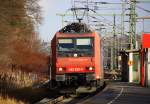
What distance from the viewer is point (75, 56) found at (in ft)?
109

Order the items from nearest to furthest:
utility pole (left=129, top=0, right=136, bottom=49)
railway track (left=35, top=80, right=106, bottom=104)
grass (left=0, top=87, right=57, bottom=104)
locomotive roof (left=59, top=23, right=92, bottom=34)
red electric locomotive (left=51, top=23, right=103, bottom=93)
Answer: railway track (left=35, top=80, right=106, bottom=104) → red electric locomotive (left=51, top=23, right=103, bottom=93) → locomotive roof (left=59, top=23, right=92, bottom=34) → grass (left=0, top=87, right=57, bottom=104) → utility pole (left=129, top=0, right=136, bottom=49)

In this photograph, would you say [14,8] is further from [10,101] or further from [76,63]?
[10,101]

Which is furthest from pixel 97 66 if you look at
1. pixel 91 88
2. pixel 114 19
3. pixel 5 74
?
pixel 114 19

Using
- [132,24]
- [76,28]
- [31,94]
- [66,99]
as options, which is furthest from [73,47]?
[132,24]

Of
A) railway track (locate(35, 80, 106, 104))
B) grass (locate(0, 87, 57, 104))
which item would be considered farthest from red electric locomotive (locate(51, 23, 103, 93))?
grass (locate(0, 87, 57, 104))

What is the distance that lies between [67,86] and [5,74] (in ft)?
67.5

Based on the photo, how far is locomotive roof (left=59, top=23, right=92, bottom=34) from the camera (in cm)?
3366

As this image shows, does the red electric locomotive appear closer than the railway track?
No

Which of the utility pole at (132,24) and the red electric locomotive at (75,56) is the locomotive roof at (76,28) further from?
the utility pole at (132,24)

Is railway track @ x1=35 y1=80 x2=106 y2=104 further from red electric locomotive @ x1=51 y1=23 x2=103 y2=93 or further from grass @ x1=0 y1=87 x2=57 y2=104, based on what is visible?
grass @ x1=0 y1=87 x2=57 y2=104

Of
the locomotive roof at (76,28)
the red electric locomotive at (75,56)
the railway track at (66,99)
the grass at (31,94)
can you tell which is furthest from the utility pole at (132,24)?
the red electric locomotive at (75,56)

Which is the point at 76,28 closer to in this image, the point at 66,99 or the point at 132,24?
the point at 66,99

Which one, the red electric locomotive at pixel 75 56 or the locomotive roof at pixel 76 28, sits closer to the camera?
the red electric locomotive at pixel 75 56

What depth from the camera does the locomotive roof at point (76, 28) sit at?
33.7m
